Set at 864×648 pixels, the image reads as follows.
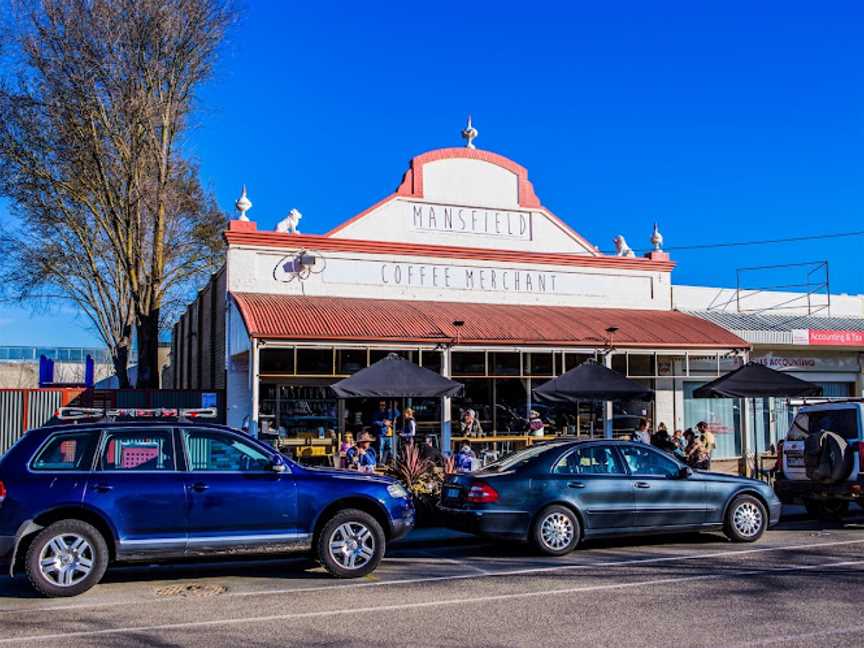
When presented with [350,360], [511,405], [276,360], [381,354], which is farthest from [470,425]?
[276,360]

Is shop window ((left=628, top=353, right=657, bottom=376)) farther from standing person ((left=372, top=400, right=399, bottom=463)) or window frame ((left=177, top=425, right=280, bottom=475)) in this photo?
window frame ((left=177, top=425, right=280, bottom=475))

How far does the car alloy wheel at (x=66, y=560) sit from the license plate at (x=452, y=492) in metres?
4.13

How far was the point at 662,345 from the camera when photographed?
746 inches

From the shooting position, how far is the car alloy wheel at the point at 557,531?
9.91m

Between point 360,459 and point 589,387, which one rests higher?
point 589,387

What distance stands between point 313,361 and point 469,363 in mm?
3587

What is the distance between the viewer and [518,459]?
1055 cm

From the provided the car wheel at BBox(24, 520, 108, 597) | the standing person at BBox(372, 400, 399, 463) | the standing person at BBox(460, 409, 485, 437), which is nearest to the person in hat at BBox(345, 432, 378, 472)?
the standing person at BBox(372, 400, 399, 463)

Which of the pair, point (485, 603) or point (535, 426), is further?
point (535, 426)

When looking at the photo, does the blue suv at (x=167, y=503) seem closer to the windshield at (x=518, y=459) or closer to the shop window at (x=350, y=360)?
the windshield at (x=518, y=459)

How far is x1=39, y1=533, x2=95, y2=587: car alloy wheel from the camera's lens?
26.0ft

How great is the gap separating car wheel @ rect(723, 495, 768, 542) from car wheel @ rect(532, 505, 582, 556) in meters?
2.17

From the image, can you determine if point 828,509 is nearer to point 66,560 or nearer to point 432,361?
point 432,361

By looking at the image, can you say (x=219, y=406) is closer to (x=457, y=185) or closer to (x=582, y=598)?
(x=457, y=185)
